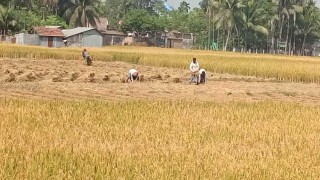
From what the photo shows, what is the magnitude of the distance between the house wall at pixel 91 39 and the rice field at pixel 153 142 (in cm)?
Result: 3980

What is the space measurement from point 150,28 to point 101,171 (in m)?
63.0

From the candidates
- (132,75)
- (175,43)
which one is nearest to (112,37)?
(175,43)

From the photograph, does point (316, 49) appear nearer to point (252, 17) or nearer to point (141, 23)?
point (252, 17)

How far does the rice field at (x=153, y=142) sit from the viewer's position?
5223 mm

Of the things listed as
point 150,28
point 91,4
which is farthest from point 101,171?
point 150,28

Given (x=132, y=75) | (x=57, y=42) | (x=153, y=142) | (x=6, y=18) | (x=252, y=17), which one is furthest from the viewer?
(x=252, y=17)

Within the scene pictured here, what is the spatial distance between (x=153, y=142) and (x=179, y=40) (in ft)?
220

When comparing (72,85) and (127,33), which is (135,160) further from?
(127,33)

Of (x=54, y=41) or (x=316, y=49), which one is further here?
(x=316, y=49)

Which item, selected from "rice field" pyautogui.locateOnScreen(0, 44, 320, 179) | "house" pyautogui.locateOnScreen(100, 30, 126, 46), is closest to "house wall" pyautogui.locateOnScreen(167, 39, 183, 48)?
"house" pyautogui.locateOnScreen(100, 30, 126, 46)

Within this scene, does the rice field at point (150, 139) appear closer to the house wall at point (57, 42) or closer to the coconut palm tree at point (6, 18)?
the coconut palm tree at point (6, 18)

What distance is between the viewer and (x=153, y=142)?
22.6 ft

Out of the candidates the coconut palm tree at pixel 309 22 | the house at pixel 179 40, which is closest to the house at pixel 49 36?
the house at pixel 179 40

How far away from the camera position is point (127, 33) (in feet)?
231
